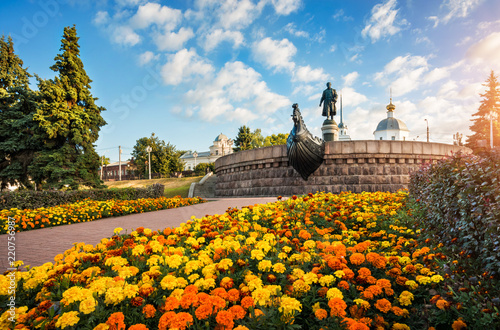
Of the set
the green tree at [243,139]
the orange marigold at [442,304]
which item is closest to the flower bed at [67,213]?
the orange marigold at [442,304]

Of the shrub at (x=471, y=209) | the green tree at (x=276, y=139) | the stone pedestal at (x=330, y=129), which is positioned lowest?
the shrub at (x=471, y=209)

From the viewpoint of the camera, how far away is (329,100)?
1532 cm

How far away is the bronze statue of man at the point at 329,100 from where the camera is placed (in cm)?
1534

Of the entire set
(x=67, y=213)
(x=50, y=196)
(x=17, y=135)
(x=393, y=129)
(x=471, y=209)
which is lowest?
(x=67, y=213)

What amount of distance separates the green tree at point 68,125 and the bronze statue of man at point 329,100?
14992mm

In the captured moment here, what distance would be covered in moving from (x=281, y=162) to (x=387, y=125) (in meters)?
68.4

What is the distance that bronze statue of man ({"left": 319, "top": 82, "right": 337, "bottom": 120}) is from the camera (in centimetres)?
1534

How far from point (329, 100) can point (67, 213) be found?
12837 millimetres

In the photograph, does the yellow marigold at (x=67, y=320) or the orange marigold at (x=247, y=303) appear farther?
the orange marigold at (x=247, y=303)

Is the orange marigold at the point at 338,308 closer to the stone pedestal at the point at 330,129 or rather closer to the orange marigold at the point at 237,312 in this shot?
the orange marigold at the point at 237,312

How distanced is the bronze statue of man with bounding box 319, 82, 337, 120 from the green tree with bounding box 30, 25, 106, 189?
15.0 meters

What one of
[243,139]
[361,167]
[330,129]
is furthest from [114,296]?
[243,139]

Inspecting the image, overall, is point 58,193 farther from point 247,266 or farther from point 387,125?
point 387,125

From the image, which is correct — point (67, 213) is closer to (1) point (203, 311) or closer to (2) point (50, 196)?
(2) point (50, 196)
